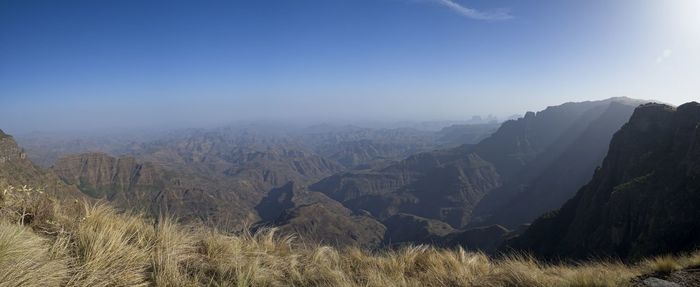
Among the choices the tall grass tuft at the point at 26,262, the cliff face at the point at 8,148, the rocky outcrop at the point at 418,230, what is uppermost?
the tall grass tuft at the point at 26,262

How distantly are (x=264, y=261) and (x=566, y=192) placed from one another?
206 m

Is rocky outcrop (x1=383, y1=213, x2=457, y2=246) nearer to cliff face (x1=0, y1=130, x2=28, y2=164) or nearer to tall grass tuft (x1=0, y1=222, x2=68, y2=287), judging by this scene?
cliff face (x1=0, y1=130, x2=28, y2=164)

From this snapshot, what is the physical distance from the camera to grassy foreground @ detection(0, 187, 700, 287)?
375 centimetres

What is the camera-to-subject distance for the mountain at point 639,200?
41750mm

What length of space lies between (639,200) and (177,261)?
67603 millimetres

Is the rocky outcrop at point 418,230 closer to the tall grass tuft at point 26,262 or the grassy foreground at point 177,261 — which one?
the grassy foreground at point 177,261

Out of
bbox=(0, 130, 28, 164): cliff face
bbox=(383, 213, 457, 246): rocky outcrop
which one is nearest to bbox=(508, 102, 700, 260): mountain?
bbox=(383, 213, 457, 246): rocky outcrop

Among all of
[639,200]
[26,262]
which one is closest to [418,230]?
[639,200]

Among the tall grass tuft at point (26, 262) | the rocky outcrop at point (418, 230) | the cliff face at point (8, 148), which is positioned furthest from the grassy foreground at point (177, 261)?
the rocky outcrop at point (418, 230)

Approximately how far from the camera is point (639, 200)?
5522cm

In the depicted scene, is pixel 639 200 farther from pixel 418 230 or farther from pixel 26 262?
pixel 418 230

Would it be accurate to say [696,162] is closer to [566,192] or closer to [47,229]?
[47,229]

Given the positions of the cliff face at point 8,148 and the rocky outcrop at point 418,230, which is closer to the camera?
the cliff face at point 8,148

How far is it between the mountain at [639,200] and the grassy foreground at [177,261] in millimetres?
30039
